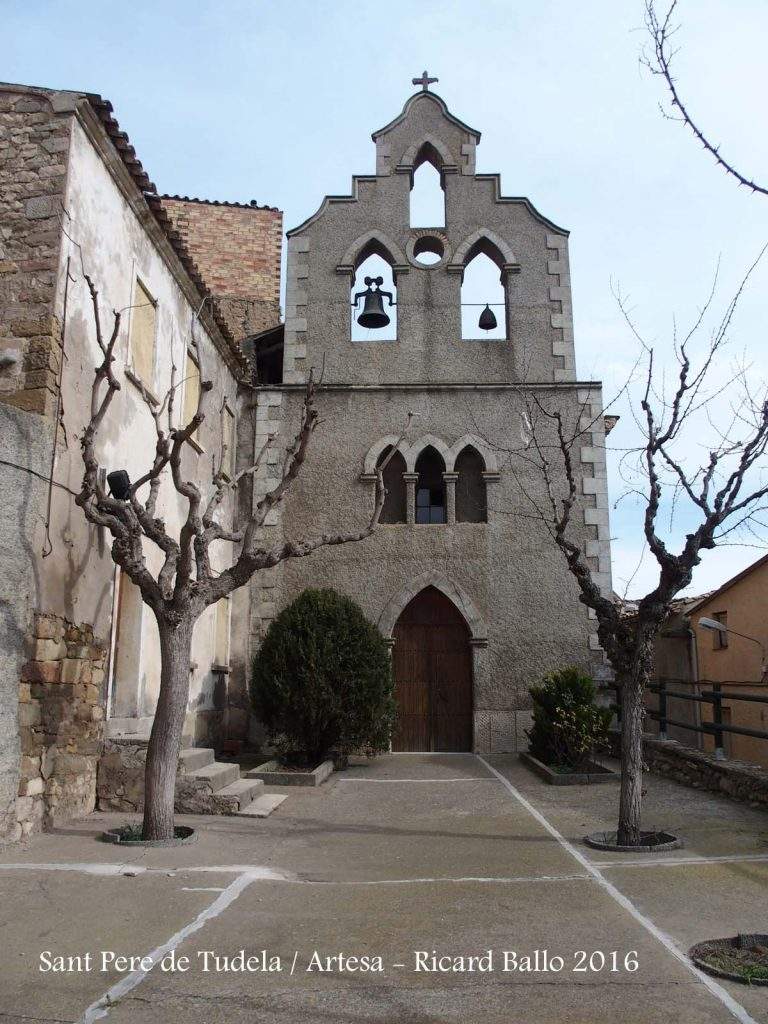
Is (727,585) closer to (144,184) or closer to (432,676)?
(432,676)

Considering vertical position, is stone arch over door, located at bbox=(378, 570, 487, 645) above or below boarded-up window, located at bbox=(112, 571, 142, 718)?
above

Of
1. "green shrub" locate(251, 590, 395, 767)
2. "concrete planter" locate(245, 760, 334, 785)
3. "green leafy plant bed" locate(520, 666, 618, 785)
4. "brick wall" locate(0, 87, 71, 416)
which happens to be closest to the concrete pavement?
"concrete planter" locate(245, 760, 334, 785)

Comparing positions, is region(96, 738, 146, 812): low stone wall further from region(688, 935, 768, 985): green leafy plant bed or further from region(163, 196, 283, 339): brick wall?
region(163, 196, 283, 339): brick wall

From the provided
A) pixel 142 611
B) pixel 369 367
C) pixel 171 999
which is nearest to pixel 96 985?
pixel 171 999

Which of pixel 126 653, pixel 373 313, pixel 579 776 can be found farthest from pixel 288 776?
pixel 373 313

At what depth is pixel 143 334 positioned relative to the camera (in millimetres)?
10125

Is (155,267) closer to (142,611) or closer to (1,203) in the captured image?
(1,203)

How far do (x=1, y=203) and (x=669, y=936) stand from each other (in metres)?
7.93

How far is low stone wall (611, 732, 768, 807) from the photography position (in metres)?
8.32

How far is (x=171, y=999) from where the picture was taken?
3842 millimetres

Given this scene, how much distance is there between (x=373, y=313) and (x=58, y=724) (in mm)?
8869

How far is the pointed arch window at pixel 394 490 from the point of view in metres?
13.9

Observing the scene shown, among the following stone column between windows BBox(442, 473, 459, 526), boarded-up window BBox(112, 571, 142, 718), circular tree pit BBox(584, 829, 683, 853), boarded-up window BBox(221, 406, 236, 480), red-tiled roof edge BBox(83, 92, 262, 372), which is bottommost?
circular tree pit BBox(584, 829, 683, 853)

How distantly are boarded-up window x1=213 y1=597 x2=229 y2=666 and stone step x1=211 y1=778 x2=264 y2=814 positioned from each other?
4138 millimetres
